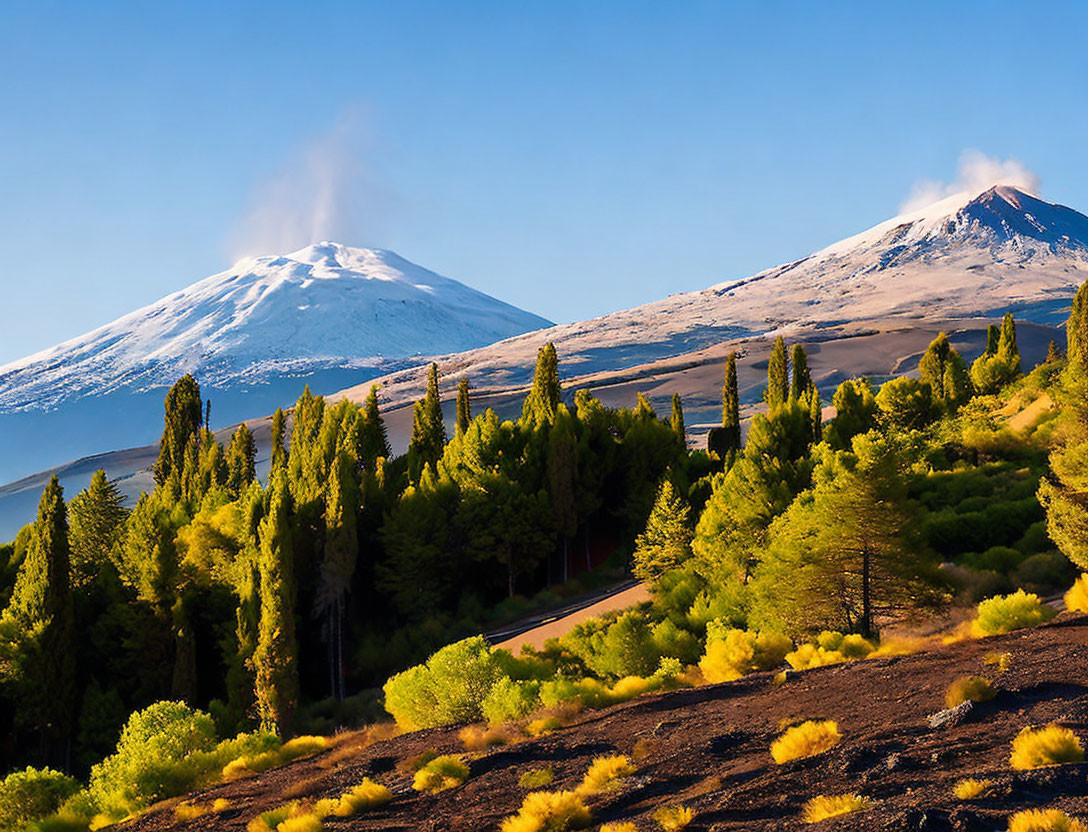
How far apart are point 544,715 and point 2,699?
3068cm

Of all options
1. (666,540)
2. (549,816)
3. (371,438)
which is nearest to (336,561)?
(666,540)

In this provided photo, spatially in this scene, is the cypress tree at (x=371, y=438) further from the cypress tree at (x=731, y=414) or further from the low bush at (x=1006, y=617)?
the low bush at (x=1006, y=617)

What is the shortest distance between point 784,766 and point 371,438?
52.9m

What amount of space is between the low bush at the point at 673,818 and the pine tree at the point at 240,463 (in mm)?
54848

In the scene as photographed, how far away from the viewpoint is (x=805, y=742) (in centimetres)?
1285

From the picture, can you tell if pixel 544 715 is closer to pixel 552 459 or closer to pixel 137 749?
pixel 137 749

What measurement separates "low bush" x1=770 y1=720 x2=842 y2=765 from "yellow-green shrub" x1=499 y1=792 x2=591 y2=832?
9.36 feet

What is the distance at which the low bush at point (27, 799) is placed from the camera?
835 inches

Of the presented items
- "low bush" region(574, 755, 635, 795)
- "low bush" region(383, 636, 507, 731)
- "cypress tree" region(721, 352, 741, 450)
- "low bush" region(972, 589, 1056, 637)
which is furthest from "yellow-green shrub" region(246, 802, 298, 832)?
"cypress tree" region(721, 352, 741, 450)

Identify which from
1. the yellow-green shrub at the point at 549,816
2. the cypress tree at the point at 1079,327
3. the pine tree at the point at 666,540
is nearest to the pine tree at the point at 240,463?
the pine tree at the point at 666,540

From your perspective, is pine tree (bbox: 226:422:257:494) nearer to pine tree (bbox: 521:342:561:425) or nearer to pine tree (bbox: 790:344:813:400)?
pine tree (bbox: 521:342:561:425)

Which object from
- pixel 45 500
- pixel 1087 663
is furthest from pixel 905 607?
pixel 45 500

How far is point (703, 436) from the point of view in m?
136

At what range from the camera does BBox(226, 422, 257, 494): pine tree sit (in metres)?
66.7
